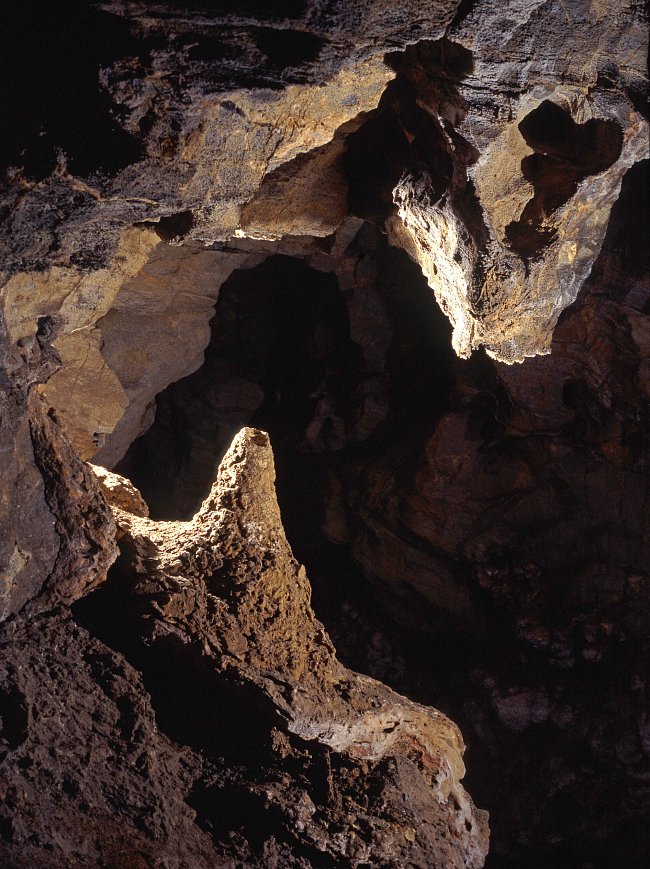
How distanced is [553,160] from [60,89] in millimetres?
1432

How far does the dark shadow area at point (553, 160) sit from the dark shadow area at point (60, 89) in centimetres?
120

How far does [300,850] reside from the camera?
197cm

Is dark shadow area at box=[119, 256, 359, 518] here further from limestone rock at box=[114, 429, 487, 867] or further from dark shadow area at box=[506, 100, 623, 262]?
dark shadow area at box=[506, 100, 623, 262]

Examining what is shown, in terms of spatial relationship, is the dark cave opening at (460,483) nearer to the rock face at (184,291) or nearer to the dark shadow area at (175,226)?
the rock face at (184,291)

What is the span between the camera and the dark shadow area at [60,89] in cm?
151

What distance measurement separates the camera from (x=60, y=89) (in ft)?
5.22

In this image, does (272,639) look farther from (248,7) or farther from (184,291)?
(184,291)

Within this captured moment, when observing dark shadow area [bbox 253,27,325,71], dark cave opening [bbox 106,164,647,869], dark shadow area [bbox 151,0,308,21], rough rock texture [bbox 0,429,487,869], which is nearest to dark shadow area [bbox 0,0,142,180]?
dark shadow area [bbox 151,0,308,21]

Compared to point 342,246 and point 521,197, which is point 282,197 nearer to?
point 521,197

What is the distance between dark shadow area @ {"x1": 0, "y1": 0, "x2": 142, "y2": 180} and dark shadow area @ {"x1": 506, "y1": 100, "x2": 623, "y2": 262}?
1.20 m

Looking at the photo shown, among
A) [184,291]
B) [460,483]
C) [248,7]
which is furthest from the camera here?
[460,483]

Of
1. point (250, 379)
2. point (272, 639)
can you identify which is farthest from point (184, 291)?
point (272, 639)

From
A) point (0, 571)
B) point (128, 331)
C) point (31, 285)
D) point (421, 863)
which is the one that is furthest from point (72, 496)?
point (128, 331)

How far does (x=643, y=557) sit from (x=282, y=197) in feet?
10.0
